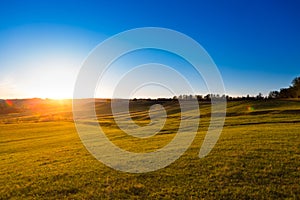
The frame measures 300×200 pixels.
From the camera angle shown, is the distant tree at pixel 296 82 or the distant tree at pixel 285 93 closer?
the distant tree at pixel 296 82

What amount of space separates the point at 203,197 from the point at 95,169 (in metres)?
7.34

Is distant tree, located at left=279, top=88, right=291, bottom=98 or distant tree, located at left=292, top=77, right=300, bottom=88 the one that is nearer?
distant tree, located at left=292, top=77, right=300, bottom=88

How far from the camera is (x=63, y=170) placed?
51.3 ft

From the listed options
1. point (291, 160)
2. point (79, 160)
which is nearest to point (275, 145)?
point (291, 160)

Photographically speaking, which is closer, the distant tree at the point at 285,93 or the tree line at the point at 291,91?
the tree line at the point at 291,91

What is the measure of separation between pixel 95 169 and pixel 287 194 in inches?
394

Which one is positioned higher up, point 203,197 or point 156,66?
point 156,66

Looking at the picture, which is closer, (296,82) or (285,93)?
(296,82)

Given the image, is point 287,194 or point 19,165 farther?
point 19,165

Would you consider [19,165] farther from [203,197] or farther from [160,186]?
[203,197]

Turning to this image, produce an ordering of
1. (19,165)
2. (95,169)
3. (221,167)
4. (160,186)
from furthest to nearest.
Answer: (19,165), (95,169), (221,167), (160,186)

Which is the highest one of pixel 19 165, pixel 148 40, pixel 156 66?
pixel 148 40

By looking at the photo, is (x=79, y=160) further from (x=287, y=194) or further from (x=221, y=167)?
(x=287, y=194)

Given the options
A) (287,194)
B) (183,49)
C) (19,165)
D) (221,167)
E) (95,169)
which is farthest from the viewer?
(19,165)
